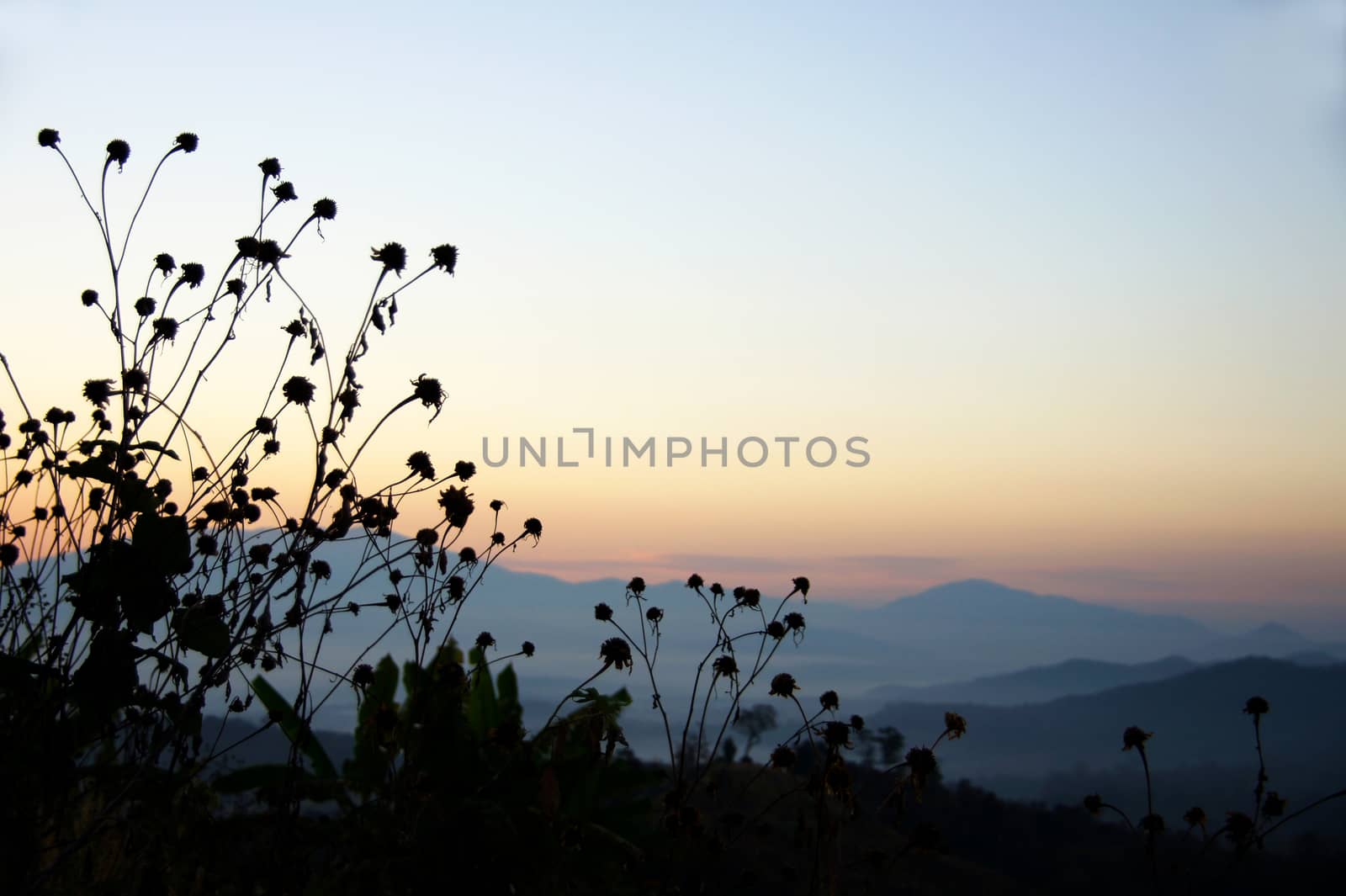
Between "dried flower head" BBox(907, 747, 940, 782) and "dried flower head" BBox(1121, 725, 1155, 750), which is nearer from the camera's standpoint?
"dried flower head" BBox(907, 747, 940, 782)

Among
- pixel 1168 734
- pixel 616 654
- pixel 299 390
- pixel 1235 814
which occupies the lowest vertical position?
pixel 1168 734

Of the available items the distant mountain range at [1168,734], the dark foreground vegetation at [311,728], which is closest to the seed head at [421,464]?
the dark foreground vegetation at [311,728]

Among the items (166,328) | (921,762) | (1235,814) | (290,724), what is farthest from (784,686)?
(166,328)

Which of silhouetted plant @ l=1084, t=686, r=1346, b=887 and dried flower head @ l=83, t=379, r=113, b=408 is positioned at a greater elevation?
dried flower head @ l=83, t=379, r=113, b=408

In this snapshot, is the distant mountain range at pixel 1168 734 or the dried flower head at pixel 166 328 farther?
the distant mountain range at pixel 1168 734

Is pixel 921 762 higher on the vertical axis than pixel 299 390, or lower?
lower

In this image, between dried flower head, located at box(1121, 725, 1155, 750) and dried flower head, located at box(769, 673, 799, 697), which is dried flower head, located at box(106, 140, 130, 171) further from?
dried flower head, located at box(1121, 725, 1155, 750)

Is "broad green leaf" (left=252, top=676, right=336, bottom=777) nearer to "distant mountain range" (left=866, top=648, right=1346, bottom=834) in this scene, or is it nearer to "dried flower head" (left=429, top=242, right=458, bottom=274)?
"dried flower head" (left=429, top=242, right=458, bottom=274)

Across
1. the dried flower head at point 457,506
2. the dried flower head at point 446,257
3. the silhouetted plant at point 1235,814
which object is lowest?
the silhouetted plant at point 1235,814

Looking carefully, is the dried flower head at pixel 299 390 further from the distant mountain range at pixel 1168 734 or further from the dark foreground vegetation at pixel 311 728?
the distant mountain range at pixel 1168 734

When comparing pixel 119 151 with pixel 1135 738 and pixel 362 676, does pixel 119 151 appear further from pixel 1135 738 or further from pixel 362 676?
pixel 1135 738

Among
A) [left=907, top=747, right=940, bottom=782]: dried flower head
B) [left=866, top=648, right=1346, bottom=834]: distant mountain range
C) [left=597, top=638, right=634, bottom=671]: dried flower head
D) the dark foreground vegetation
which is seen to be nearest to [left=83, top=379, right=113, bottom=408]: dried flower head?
the dark foreground vegetation

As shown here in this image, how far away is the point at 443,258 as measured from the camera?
3418 millimetres

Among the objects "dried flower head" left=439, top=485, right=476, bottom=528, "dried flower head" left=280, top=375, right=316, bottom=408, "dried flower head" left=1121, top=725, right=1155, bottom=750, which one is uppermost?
"dried flower head" left=280, top=375, right=316, bottom=408
